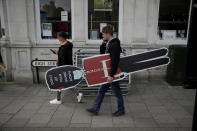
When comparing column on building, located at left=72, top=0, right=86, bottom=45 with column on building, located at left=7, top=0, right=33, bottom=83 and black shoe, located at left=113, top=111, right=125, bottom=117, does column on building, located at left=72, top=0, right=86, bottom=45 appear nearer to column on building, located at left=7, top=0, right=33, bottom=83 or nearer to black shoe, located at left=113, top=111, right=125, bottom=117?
column on building, located at left=7, top=0, right=33, bottom=83

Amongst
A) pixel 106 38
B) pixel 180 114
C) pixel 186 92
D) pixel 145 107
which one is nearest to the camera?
pixel 106 38

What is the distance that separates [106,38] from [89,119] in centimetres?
185

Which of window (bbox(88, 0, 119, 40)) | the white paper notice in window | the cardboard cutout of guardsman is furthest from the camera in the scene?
the white paper notice in window

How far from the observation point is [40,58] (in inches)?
273

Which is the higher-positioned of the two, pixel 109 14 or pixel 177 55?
pixel 109 14

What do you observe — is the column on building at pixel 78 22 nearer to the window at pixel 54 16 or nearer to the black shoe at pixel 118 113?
the window at pixel 54 16

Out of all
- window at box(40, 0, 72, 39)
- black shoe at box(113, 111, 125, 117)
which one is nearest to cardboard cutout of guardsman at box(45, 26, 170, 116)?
black shoe at box(113, 111, 125, 117)

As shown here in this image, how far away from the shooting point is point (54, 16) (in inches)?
280

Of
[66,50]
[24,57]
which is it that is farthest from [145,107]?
[24,57]

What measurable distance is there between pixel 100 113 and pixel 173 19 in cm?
469

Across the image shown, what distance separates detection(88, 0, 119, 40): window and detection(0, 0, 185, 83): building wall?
0.26 meters

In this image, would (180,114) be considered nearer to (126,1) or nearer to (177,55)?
(177,55)

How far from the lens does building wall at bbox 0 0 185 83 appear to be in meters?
6.57

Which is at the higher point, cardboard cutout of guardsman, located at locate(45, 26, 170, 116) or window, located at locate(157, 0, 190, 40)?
window, located at locate(157, 0, 190, 40)
